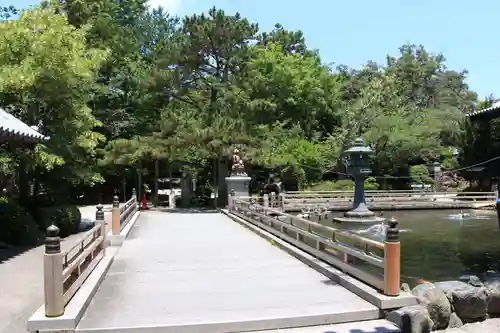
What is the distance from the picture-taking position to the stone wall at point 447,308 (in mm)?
6430

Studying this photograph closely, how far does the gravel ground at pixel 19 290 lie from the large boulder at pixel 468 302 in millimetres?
5843

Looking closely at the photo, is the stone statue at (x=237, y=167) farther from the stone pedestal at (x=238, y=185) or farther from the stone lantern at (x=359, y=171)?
the stone lantern at (x=359, y=171)

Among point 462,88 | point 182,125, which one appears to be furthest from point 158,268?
point 462,88

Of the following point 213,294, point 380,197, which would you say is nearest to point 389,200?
point 380,197

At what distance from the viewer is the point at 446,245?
1639cm

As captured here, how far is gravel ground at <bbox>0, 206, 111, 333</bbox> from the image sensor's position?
6953 mm

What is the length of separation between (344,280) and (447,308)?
1.76 metres

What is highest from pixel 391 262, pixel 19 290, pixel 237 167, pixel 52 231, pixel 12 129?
pixel 12 129

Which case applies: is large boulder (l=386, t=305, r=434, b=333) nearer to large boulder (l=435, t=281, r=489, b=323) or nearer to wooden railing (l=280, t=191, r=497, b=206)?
large boulder (l=435, t=281, r=489, b=323)

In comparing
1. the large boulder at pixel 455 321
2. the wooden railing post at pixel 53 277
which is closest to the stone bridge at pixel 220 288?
the wooden railing post at pixel 53 277

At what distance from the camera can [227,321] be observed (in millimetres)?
6363

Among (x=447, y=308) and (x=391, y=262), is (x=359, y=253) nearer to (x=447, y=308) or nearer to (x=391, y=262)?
(x=391, y=262)

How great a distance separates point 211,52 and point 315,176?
11.8m

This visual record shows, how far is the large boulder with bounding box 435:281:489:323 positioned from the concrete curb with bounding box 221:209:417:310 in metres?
0.70
